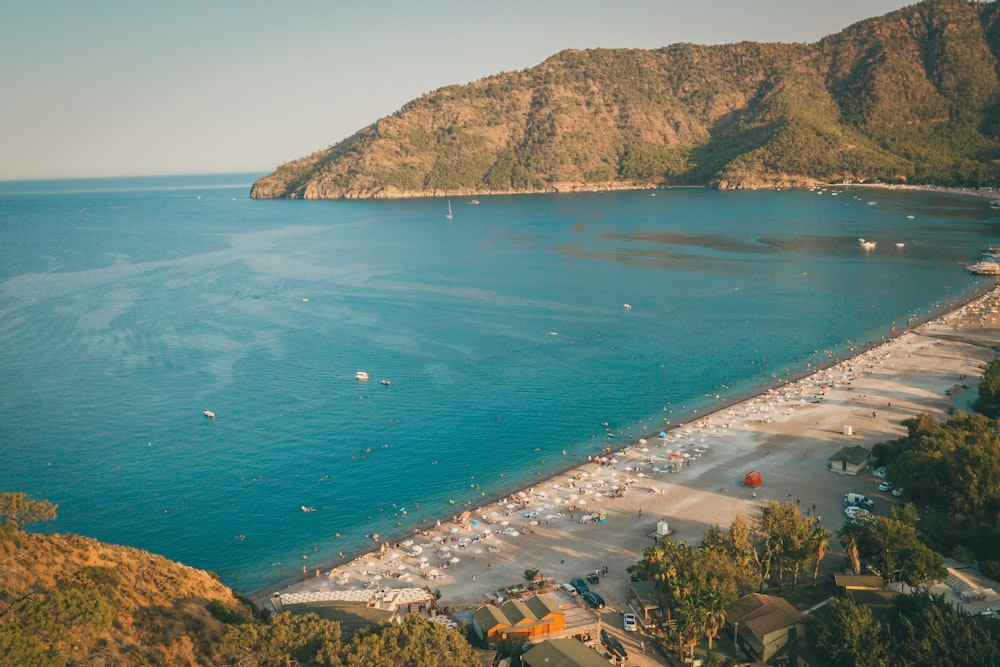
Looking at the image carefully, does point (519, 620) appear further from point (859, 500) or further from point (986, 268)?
point (986, 268)

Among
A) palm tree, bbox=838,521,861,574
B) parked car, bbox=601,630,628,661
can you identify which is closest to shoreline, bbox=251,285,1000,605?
parked car, bbox=601,630,628,661

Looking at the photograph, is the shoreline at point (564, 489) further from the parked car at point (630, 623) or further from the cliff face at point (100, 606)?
the cliff face at point (100, 606)

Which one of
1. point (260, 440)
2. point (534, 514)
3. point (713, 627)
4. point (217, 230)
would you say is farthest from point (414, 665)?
point (217, 230)

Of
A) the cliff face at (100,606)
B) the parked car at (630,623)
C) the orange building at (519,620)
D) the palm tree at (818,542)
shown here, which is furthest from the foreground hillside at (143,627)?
the palm tree at (818,542)

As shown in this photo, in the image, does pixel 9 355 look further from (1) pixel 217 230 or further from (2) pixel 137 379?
(1) pixel 217 230

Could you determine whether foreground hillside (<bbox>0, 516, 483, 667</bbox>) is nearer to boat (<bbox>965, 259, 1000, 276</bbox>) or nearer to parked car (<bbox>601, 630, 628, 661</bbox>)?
parked car (<bbox>601, 630, 628, 661</bbox>)
